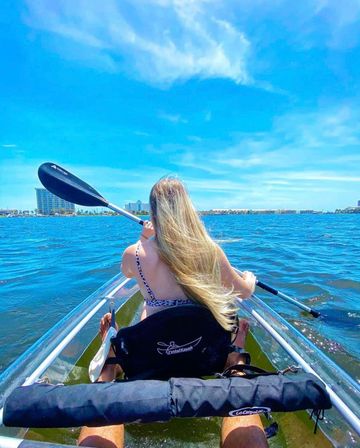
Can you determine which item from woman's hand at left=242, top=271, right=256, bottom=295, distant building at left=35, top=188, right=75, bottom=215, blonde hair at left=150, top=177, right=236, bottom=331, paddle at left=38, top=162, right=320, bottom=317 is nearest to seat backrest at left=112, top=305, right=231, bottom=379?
blonde hair at left=150, top=177, right=236, bottom=331

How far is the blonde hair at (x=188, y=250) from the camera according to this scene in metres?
1.93

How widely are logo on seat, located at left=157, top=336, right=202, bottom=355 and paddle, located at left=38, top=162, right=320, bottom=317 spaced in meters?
2.87

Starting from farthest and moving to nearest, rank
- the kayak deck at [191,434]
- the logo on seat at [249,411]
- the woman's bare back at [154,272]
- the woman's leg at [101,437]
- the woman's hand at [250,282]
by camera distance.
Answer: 1. the woman's hand at [250,282]
2. the kayak deck at [191,434]
3. the woman's bare back at [154,272]
4. the woman's leg at [101,437]
5. the logo on seat at [249,411]

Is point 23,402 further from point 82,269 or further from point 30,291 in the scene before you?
point 82,269

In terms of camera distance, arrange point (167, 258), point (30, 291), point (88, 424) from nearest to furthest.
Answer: point (88, 424)
point (167, 258)
point (30, 291)

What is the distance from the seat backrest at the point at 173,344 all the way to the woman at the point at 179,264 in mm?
123

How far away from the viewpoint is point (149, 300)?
211 cm

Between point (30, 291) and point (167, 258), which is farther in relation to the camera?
point (30, 291)

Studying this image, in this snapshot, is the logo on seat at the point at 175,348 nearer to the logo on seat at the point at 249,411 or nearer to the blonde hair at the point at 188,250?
the blonde hair at the point at 188,250

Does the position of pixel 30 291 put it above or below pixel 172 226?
below

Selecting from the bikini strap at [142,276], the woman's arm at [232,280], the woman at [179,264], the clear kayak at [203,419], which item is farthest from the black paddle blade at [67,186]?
the woman's arm at [232,280]

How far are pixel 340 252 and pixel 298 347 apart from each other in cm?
1293

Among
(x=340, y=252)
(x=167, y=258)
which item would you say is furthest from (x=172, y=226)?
(x=340, y=252)

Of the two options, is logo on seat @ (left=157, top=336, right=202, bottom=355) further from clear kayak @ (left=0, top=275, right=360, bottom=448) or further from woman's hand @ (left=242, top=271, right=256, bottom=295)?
clear kayak @ (left=0, top=275, right=360, bottom=448)
